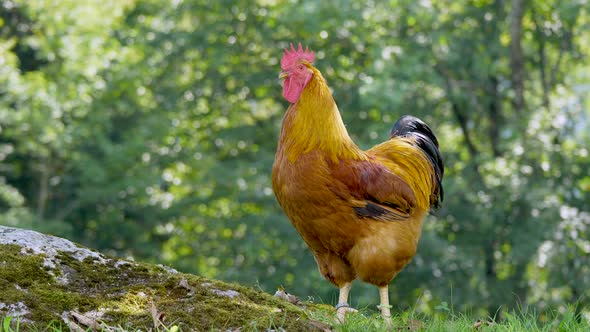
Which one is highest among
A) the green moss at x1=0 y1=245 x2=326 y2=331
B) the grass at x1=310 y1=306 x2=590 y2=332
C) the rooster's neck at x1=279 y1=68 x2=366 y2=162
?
the rooster's neck at x1=279 y1=68 x2=366 y2=162

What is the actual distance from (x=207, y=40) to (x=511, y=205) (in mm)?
7034

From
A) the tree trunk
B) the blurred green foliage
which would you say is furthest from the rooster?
the tree trunk

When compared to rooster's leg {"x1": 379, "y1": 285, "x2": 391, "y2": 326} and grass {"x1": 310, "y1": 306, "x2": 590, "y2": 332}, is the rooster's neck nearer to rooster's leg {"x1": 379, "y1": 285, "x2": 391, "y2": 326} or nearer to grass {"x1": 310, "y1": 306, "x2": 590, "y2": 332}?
rooster's leg {"x1": 379, "y1": 285, "x2": 391, "y2": 326}

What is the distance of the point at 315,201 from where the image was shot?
5.14 meters

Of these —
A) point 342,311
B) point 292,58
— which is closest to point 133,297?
point 342,311

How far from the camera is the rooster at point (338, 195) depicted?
204 inches

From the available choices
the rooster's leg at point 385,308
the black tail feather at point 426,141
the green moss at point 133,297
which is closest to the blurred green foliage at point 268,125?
the black tail feather at point 426,141

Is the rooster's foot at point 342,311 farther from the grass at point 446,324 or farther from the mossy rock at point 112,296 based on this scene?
the mossy rock at point 112,296

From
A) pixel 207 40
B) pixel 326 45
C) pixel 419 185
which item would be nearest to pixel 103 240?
pixel 207 40

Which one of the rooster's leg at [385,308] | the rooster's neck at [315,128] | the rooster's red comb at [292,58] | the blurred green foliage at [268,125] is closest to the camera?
the rooster's leg at [385,308]

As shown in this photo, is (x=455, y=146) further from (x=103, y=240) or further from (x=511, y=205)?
(x=103, y=240)

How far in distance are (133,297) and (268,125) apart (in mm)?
14583

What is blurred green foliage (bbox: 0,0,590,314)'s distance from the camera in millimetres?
15117

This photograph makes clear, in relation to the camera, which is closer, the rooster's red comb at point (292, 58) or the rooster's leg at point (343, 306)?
the rooster's leg at point (343, 306)
